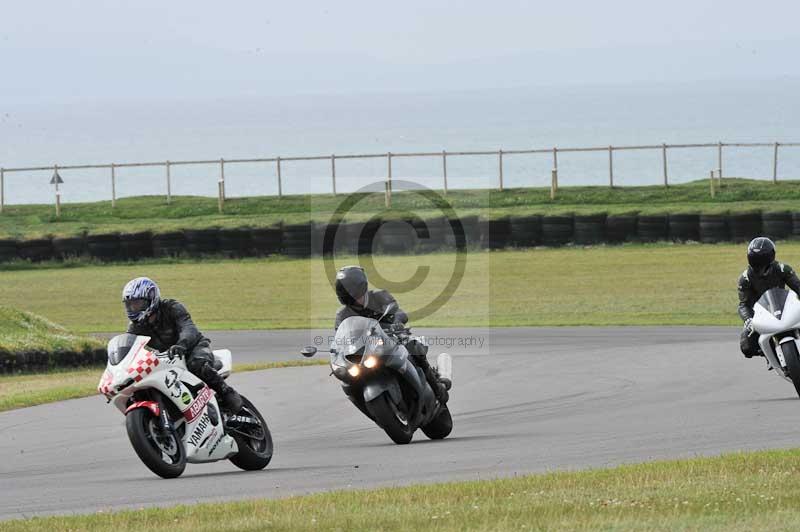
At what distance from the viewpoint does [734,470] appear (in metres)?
10.7

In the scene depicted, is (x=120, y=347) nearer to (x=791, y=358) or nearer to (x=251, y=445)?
(x=251, y=445)

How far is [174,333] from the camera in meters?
12.2

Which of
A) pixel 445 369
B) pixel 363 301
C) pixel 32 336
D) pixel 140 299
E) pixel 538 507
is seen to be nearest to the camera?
pixel 538 507

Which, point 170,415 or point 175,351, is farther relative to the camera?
point 170,415

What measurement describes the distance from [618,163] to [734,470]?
161 metres

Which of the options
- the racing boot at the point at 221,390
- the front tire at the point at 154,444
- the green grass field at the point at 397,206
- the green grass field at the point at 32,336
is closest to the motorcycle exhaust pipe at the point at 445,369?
the racing boot at the point at 221,390

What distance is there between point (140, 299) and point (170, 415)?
90 cm

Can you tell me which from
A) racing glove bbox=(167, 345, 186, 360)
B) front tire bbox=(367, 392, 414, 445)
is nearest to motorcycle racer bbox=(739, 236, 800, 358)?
front tire bbox=(367, 392, 414, 445)

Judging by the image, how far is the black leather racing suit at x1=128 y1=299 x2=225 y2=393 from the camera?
39.9 ft

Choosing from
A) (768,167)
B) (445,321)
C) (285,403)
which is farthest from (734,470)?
(768,167)

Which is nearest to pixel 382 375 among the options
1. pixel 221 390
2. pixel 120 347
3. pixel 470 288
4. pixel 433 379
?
pixel 433 379

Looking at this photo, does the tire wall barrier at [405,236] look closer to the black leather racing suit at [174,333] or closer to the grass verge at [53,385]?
the grass verge at [53,385]

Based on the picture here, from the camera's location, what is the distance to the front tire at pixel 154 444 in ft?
37.2

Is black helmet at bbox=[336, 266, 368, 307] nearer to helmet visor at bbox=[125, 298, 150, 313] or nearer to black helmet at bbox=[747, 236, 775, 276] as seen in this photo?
helmet visor at bbox=[125, 298, 150, 313]
